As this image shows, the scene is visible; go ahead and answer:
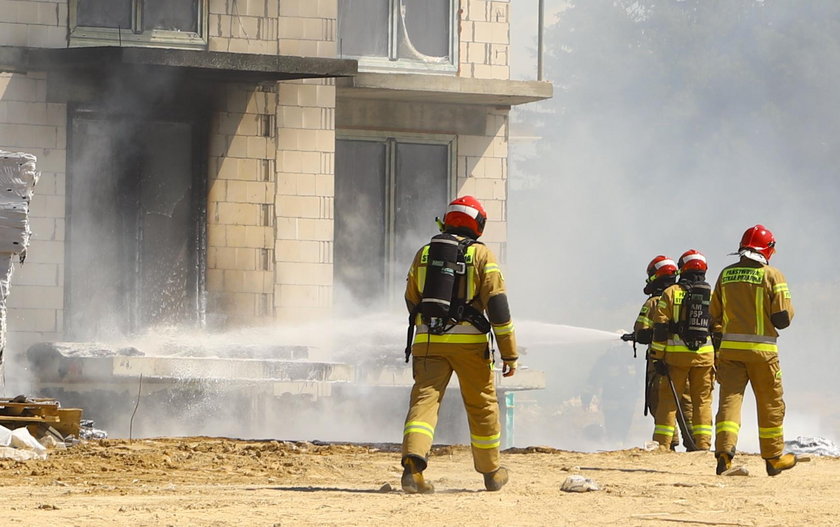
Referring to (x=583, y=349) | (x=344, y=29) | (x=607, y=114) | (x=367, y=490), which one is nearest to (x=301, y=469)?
(x=367, y=490)

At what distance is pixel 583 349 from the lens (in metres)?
44.2

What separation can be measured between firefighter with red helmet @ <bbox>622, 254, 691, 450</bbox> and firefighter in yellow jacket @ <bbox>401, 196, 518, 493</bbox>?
4.94m

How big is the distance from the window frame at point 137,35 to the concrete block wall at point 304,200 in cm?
116

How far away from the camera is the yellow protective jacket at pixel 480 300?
9516 millimetres

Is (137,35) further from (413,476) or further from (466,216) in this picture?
(413,476)

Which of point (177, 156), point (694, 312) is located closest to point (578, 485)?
point (694, 312)

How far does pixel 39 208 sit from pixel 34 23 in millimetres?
2032

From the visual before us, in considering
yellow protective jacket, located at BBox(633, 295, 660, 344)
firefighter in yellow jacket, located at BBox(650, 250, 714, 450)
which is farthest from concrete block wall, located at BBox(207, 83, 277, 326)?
firefighter in yellow jacket, located at BBox(650, 250, 714, 450)

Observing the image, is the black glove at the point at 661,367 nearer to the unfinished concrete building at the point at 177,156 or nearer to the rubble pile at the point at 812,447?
the rubble pile at the point at 812,447

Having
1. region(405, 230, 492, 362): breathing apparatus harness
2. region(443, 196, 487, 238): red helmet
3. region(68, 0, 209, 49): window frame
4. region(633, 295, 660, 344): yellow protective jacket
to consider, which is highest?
region(68, 0, 209, 49): window frame

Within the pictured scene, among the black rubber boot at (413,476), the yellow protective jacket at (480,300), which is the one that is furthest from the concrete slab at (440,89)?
the black rubber boot at (413,476)

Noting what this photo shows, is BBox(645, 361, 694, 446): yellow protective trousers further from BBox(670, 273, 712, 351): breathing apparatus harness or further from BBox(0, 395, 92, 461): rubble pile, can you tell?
BBox(0, 395, 92, 461): rubble pile

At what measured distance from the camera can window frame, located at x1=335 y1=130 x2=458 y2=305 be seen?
66.5ft

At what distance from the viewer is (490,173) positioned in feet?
67.1
